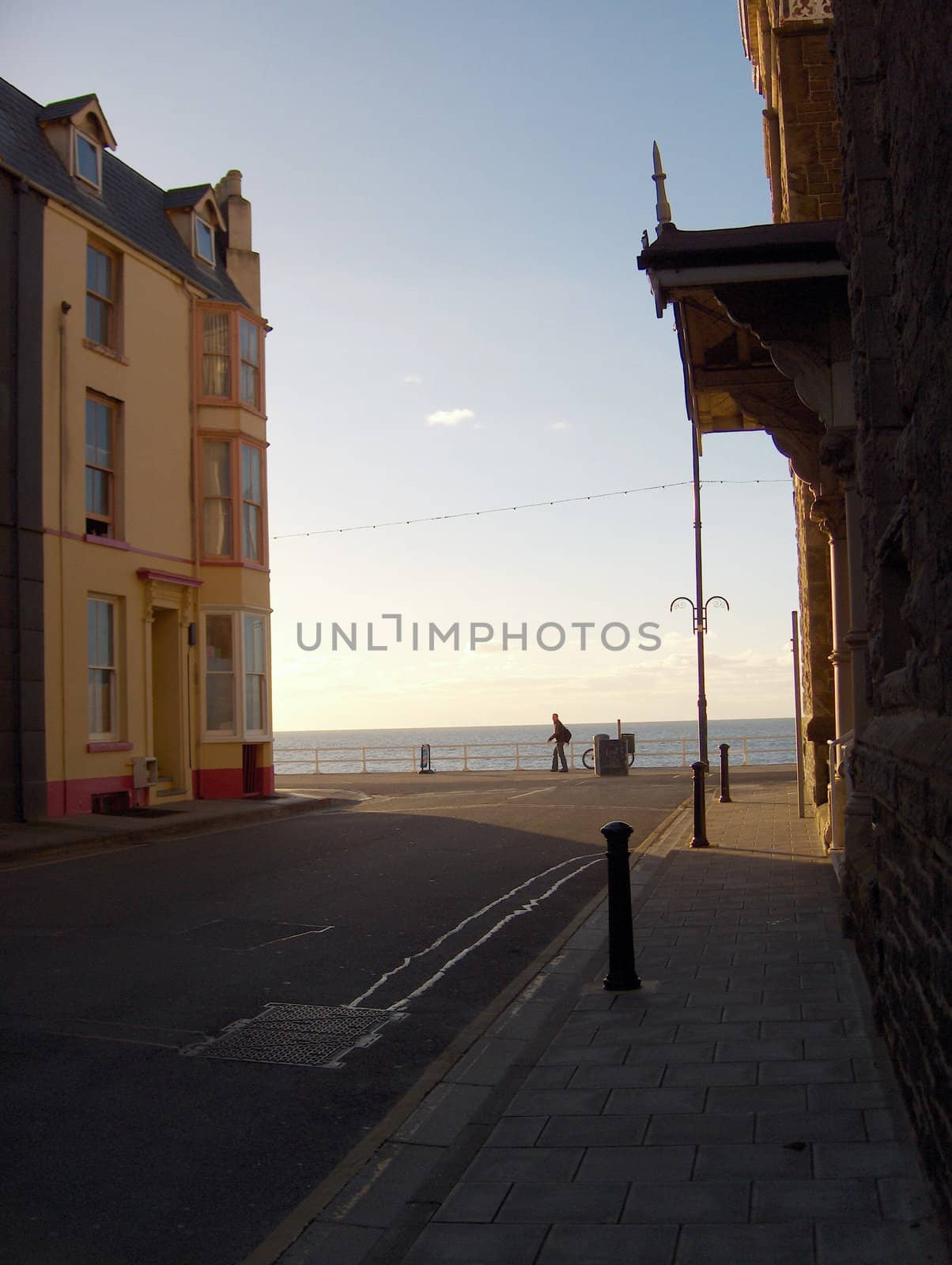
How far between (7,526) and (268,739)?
26.1ft

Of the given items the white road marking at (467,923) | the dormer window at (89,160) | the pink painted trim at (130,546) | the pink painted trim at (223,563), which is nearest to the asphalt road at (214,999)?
the white road marking at (467,923)

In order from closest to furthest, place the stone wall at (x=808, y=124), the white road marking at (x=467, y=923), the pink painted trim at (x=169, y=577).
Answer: the white road marking at (x=467, y=923) → the stone wall at (x=808, y=124) → the pink painted trim at (x=169, y=577)

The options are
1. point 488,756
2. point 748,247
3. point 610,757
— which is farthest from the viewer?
point 488,756

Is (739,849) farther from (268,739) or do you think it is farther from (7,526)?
(268,739)

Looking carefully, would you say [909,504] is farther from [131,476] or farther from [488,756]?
[488,756]

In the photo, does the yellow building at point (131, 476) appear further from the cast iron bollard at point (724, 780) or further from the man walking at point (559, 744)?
the man walking at point (559, 744)

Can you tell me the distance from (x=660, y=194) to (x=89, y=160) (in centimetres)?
1515

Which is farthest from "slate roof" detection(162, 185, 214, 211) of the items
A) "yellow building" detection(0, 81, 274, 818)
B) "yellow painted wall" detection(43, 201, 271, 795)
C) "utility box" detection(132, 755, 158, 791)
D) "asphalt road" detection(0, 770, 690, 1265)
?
"asphalt road" detection(0, 770, 690, 1265)

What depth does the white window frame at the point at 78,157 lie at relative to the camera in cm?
2028

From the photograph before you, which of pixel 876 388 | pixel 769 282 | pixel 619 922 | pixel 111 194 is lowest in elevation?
pixel 619 922

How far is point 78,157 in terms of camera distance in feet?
67.1

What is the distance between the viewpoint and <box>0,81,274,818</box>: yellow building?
18141 mm

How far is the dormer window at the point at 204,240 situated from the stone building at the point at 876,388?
14802 millimetres

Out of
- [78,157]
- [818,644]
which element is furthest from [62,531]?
[818,644]
